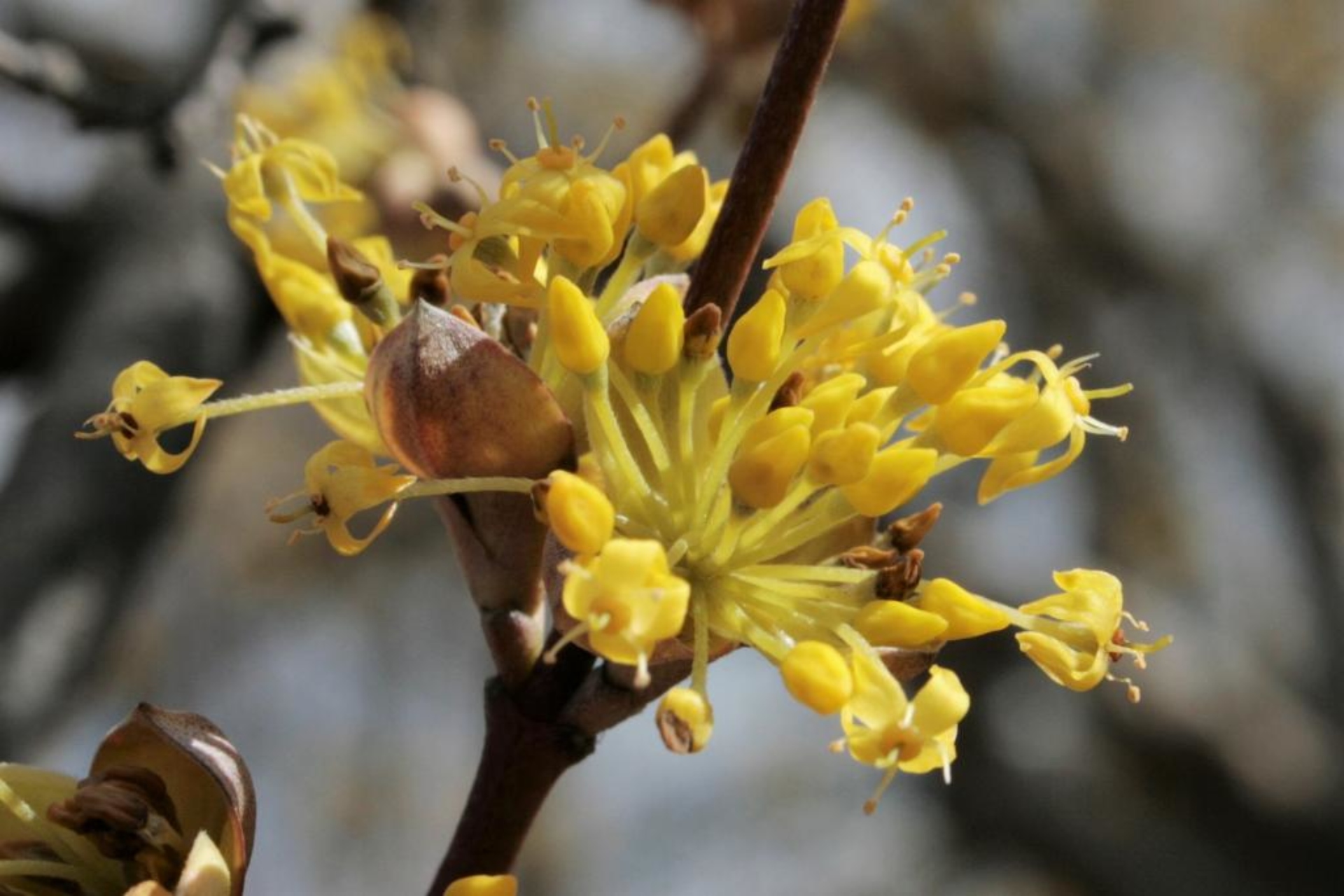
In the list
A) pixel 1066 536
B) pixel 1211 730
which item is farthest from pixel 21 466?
pixel 1066 536

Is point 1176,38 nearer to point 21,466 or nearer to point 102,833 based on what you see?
point 21,466

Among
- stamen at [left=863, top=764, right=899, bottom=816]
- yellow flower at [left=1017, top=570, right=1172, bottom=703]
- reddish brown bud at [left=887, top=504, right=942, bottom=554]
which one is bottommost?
stamen at [left=863, top=764, right=899, bottom=816]

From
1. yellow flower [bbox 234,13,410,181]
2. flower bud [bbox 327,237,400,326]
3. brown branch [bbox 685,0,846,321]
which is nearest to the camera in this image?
brown branch [bbox 685,0,846,321]

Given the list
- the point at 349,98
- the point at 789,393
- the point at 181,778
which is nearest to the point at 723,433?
the point at 789,393

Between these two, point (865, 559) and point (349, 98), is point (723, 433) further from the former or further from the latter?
point (349, 98)

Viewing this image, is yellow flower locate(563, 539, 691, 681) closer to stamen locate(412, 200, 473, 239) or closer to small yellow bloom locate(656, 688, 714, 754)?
small yellow bloom locate(656, 688, 714, 754)

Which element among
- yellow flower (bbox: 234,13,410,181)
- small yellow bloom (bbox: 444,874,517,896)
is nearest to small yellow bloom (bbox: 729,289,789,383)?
small yellow bloom (bbox: 444,874,517,896)

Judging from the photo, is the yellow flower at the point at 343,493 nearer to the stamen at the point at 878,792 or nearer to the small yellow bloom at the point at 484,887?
the small yellow bloom at the point at 484,887
